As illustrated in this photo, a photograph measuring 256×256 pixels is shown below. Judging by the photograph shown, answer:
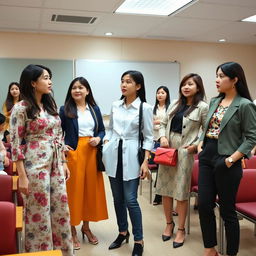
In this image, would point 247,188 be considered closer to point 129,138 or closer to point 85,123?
point 129,138

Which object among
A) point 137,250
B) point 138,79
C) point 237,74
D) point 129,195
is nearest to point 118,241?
point 137,250

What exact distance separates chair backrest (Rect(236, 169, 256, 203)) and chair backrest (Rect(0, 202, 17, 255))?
1777mm

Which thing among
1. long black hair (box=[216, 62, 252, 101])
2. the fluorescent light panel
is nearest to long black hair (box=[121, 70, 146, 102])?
long black hair (box=[216, 62, 252, 101])

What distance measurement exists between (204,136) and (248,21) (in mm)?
3500

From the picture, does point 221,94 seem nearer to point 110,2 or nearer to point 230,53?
point 110,2

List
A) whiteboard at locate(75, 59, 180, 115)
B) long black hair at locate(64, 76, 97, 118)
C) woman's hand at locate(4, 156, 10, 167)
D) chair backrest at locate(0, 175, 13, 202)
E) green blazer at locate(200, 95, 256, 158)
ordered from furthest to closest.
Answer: whiteboard at locate(75, 59, 180, 115) < woman's hand at locate(4, 156, 10, 167) < long black hair at locate(64, 76, 97, 118) < chair backrest at locate(0, 175, 13, 202) < green blazer at locate(200, 95, 256, 158)

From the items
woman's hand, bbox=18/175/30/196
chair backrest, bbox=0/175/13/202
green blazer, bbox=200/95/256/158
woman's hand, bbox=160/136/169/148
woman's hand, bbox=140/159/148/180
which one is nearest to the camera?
woman's hand, bbox=18/175/30/196

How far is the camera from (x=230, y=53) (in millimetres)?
7012

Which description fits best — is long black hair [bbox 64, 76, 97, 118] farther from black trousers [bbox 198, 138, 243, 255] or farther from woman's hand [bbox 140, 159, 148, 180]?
black trousers [bbox 198, 138, 243, 255]

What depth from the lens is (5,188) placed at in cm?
224

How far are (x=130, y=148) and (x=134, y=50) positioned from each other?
4.31 m

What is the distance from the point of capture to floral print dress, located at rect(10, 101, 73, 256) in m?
1.92

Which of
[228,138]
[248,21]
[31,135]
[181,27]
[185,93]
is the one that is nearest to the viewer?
[31,135]

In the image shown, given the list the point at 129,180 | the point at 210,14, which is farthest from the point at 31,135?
the point at 210,14
